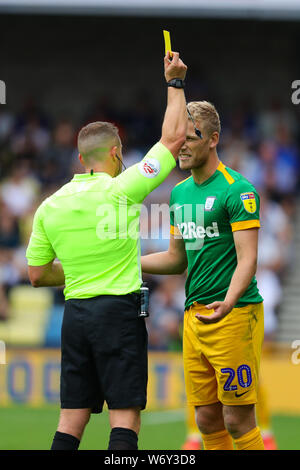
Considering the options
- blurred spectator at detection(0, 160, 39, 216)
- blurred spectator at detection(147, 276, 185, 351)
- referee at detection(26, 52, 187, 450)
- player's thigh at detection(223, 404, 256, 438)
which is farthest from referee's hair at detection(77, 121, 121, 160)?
blurred spectator at detection(0, 160, 39, 216)

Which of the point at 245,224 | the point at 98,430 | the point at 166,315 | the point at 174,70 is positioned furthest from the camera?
the point at 166,315

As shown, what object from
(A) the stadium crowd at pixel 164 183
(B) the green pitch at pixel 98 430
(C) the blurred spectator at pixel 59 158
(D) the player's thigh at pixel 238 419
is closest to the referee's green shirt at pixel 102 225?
(D) the player's thigh at pixel 238 419

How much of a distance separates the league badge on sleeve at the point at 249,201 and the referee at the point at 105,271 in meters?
0.56

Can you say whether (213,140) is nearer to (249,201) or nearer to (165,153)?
(249,201)

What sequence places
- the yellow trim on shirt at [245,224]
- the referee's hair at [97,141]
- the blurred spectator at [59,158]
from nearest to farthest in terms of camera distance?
the referee's hair at [97,141]
the yellow trim on shirt at [245,224]
the blurred spectator at [59,158]

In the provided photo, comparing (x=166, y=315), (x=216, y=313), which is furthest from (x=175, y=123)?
(x=166, y=315)

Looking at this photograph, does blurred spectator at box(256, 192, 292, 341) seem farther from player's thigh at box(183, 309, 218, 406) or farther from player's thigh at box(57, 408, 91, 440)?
player's thigh at box(57, 408, 91, 440)

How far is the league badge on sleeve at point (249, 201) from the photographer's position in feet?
17.3

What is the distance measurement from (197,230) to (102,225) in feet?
2.55

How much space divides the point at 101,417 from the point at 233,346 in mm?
6015

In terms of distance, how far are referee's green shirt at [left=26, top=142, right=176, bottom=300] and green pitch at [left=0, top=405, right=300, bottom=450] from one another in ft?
12.1

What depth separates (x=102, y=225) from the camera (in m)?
4.94

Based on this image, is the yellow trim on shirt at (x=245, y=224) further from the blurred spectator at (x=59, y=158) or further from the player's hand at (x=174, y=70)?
the blurred spectator at (x=59, y=158)
